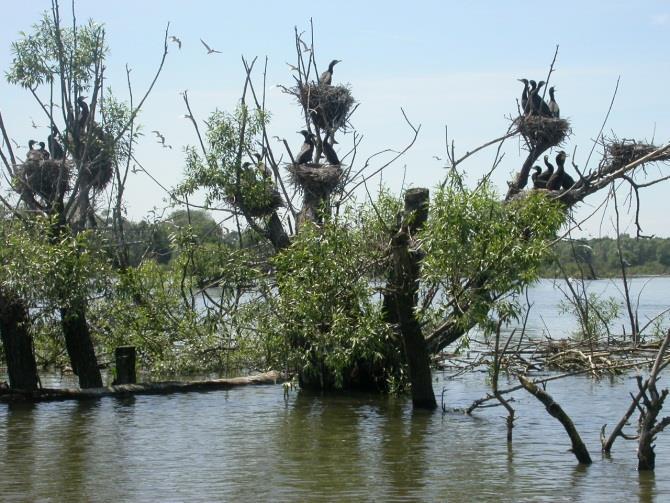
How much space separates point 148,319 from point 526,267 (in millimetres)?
6733

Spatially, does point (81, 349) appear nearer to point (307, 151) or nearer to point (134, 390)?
point (134, 390)

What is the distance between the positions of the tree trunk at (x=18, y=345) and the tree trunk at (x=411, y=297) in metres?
5.10

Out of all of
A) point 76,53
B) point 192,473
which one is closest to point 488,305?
point 192,473

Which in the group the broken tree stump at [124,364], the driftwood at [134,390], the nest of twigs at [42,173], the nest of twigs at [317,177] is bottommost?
the driftwood at [134,390]

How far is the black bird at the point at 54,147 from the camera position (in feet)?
62.8

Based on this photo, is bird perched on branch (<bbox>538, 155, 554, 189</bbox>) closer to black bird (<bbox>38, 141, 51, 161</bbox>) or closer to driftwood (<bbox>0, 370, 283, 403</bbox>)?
driftwood (<bbox>0, 370, 283, 403</bbox>)

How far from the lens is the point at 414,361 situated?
14023 millimetres

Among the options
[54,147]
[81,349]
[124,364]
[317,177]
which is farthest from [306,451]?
[54,147]

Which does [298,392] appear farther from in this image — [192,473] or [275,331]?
[192,473]

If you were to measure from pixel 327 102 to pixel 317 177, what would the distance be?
5.56 feet

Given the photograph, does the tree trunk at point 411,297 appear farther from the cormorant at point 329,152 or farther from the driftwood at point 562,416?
the cormorant at point 329,152

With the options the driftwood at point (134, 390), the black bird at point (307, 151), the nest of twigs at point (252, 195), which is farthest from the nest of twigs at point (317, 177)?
the driftwood at point (134, 390)

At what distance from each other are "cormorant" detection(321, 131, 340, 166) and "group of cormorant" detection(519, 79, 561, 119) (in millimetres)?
3302

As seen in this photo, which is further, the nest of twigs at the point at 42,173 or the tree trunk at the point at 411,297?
the nest of twigs at the point at 42,173
